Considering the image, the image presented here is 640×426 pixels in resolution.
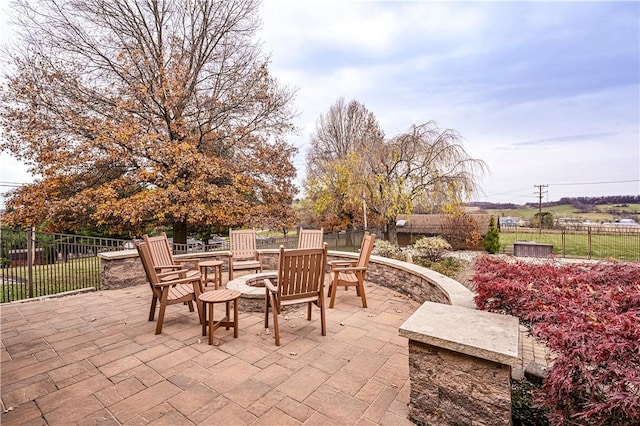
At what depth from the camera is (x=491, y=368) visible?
62.3 inches

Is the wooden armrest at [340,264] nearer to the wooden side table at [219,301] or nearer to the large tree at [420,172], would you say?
the wooden side table at [219,301]

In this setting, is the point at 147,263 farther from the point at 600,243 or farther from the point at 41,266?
the point at 600,243

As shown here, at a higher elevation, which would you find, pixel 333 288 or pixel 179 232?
pixel 179 232

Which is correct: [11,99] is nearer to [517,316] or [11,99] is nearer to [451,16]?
[451,16]

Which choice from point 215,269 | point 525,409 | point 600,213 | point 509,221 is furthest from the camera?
point 509,221

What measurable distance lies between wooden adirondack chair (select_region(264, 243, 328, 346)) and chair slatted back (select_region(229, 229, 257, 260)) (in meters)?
2.77

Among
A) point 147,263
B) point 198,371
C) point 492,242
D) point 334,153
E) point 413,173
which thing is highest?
point 334,153

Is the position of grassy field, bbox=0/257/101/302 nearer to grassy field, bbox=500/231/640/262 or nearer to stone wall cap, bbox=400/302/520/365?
stone wall cap, bbox=400/302/520/365

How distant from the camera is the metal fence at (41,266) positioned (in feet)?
16.1

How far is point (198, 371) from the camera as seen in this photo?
2.49 meters

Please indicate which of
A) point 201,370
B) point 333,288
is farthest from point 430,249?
point 201,370

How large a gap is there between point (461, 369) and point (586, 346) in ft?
1.97

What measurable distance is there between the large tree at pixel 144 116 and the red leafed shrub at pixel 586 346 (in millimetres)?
7265

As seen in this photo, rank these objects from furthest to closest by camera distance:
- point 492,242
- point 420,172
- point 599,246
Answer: point 492,242
point 599,246
point 420,172
